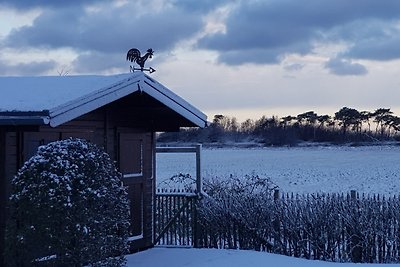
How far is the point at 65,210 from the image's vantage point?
7984 mm

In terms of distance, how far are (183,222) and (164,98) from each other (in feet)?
10.3

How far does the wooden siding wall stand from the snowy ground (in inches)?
28.8

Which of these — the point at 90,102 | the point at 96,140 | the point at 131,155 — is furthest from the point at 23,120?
the point at 131,155

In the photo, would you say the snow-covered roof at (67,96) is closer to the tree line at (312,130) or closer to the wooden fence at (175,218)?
the wooden fence at (175,218)

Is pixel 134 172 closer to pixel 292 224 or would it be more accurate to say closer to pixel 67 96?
pixel 292 224

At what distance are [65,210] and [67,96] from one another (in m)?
2.00

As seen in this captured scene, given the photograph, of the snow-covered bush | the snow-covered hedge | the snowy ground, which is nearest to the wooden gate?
the snow-covered hedge

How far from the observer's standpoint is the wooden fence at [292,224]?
1216 cm

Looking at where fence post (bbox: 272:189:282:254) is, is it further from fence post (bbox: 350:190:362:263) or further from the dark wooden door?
the dark wooden door

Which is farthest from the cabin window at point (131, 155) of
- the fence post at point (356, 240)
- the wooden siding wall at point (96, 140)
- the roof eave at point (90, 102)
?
the fence post at point (356, 240)

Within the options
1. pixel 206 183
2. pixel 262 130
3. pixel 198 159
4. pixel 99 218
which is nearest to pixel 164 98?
pixel 198 159

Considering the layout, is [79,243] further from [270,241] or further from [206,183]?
[206,183]

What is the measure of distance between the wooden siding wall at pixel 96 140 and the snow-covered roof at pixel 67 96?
58 cm

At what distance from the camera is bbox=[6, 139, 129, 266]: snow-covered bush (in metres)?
8.02
